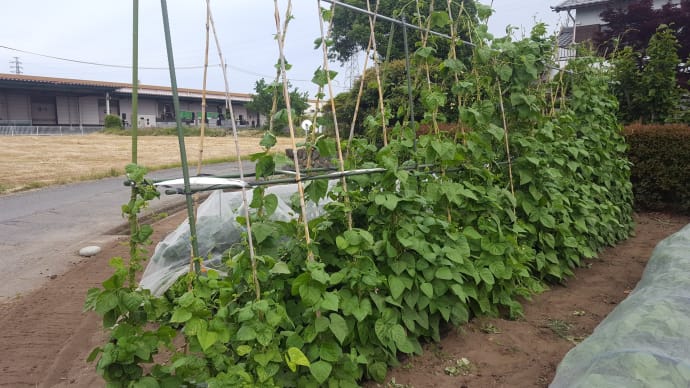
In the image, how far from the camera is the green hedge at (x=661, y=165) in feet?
23.9

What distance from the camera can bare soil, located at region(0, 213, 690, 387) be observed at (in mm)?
2984

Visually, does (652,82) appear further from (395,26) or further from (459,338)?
(459,338)

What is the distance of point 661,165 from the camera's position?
24.2ft

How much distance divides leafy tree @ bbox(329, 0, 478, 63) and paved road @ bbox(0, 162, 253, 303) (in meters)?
2.28

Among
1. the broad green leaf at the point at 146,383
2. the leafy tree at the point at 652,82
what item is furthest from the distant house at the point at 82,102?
the broad green leaf at the point at 146,383

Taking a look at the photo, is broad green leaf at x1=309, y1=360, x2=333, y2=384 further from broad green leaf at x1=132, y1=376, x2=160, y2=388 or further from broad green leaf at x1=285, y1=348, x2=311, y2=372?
broad green leaf at x1=132, y1=376, x2=160, y2=388

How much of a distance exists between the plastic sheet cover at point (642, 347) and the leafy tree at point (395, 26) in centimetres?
208

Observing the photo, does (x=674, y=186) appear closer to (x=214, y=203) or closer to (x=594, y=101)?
(x=594, y=101)

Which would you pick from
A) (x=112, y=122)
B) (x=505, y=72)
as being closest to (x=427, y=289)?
(x=505, y=72)

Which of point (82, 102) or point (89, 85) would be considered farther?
point (82, 102)

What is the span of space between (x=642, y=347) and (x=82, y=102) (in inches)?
1761

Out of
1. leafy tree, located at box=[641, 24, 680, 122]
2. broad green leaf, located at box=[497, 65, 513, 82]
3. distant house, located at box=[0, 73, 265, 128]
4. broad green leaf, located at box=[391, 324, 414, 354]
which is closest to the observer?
broad green leaf, located at box=[391, 324, 414, 354]

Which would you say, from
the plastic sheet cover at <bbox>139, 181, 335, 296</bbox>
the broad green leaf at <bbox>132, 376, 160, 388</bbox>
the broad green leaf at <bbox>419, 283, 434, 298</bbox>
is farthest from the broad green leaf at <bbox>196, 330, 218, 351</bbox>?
the plastic sheet cover at <bbox>139, 181, 335, 296</bbox>

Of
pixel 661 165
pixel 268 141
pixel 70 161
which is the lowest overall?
pixel 70 161
